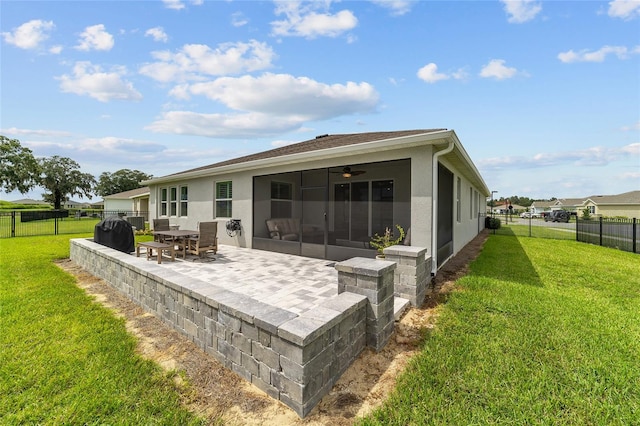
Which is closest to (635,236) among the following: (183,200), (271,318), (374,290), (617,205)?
(374,290)

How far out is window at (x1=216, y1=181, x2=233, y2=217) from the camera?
31.1ft

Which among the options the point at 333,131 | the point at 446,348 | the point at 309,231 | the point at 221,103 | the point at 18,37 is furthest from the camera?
the point at 333,131

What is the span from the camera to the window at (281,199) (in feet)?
29.6

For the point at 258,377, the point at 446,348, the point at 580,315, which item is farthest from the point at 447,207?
the point at 258,377

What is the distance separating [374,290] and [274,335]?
3.99ft

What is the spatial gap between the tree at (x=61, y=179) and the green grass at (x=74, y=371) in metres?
57.9

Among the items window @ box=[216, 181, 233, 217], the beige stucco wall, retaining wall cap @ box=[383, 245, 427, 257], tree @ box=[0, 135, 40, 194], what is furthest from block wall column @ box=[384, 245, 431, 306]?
tree @ box=[0, 135, 40, 194]

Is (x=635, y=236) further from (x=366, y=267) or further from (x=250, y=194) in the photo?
(x=250, y=194)

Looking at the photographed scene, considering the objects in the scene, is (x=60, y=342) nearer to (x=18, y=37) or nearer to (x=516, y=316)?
(x=516, y=316)

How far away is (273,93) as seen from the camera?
951 centimetres

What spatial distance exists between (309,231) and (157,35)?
6658mm

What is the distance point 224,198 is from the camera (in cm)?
971

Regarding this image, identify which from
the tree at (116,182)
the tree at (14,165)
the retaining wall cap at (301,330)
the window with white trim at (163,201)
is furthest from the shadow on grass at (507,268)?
the tree at (116,182)

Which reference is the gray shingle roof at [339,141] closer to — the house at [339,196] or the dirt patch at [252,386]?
the house at [339,196]
